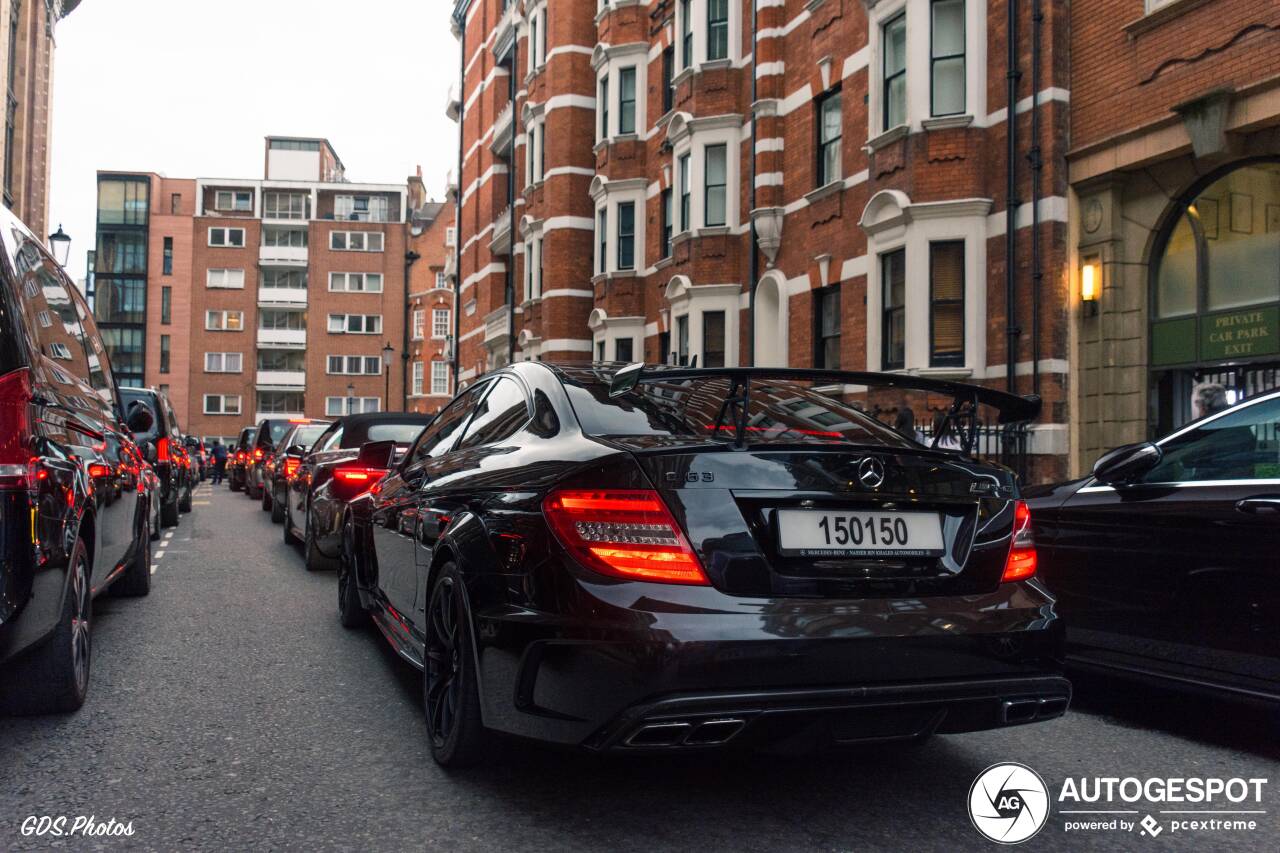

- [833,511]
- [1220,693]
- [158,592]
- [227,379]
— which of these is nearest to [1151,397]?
[1220,693]

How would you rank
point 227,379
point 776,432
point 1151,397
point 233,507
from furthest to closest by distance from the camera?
1. point 227,379
2. point 233,507
3. point 1151,397
4. point 776,432

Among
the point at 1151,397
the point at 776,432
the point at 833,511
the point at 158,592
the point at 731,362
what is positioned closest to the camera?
the point at 833,511

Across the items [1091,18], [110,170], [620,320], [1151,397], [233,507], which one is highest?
[110,170]

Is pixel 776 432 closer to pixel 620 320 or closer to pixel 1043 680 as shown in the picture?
pixel 1043 680

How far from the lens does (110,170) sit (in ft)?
286

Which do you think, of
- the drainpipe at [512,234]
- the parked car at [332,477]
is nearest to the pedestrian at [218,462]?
the drainpipe at [512,234]

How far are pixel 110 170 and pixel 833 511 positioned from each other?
9486cm

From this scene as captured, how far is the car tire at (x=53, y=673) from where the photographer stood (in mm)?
4773

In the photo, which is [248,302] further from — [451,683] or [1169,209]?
[451,683]

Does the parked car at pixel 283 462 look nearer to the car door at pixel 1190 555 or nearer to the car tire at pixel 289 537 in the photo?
the car tire at pixel 289 537

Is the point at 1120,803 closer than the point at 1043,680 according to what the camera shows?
No

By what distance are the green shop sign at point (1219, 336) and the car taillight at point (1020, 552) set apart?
395 inches

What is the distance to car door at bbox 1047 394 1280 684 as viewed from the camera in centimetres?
446

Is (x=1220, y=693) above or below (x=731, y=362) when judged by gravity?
below
